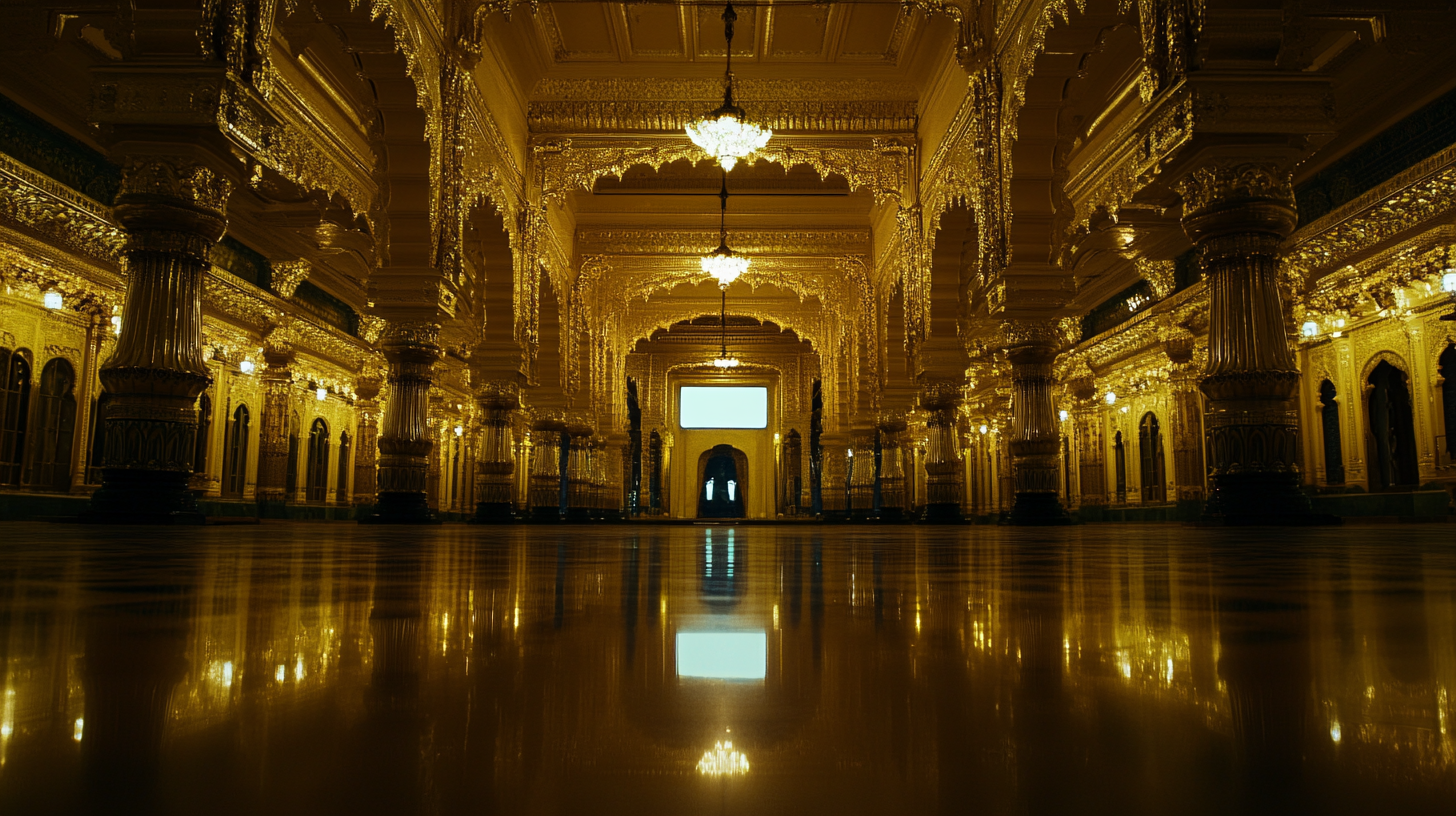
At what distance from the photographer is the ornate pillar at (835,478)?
2498 cm

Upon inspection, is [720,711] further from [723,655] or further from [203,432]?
[203,432]

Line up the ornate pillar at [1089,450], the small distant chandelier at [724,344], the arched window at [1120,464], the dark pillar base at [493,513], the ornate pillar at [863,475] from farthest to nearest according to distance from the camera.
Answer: the small distant chandelier at [724,344] → the ornate pillar at [863,475] → the ornate pillar at [1089,450] → the arched window at [1120,464] → the dark pillar base at [493,513]

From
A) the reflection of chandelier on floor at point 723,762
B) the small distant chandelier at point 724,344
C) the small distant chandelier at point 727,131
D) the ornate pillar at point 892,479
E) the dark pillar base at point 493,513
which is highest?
the small distant chandelier at point 724,344

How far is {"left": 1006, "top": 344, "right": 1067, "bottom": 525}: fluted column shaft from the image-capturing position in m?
9.97

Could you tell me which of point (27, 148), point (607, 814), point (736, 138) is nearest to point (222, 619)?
point (607, 814)

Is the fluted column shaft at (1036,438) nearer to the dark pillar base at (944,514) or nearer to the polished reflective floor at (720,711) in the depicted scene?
the dark pillar base at (944,514)

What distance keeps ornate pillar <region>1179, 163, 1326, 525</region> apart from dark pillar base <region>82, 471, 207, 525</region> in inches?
273

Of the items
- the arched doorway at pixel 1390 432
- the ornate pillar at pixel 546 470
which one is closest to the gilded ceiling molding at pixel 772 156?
the ornate pillar at pixel 546 470

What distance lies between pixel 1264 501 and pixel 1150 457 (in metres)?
12.3

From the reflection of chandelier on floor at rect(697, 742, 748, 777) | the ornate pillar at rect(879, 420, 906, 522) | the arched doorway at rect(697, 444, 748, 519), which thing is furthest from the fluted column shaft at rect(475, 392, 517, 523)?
the arched doorway at rect(697, 444, 748, 519)

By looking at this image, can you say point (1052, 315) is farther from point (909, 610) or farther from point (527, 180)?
point (909, 610)

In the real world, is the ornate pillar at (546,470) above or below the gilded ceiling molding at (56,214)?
below

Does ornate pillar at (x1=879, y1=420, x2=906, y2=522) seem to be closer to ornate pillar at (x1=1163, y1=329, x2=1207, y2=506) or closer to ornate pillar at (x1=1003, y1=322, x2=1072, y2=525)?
ornate pillar at (x1=1163, y1=329, x2=1207, y2=506)

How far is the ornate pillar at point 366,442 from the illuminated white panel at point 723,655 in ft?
67.8
